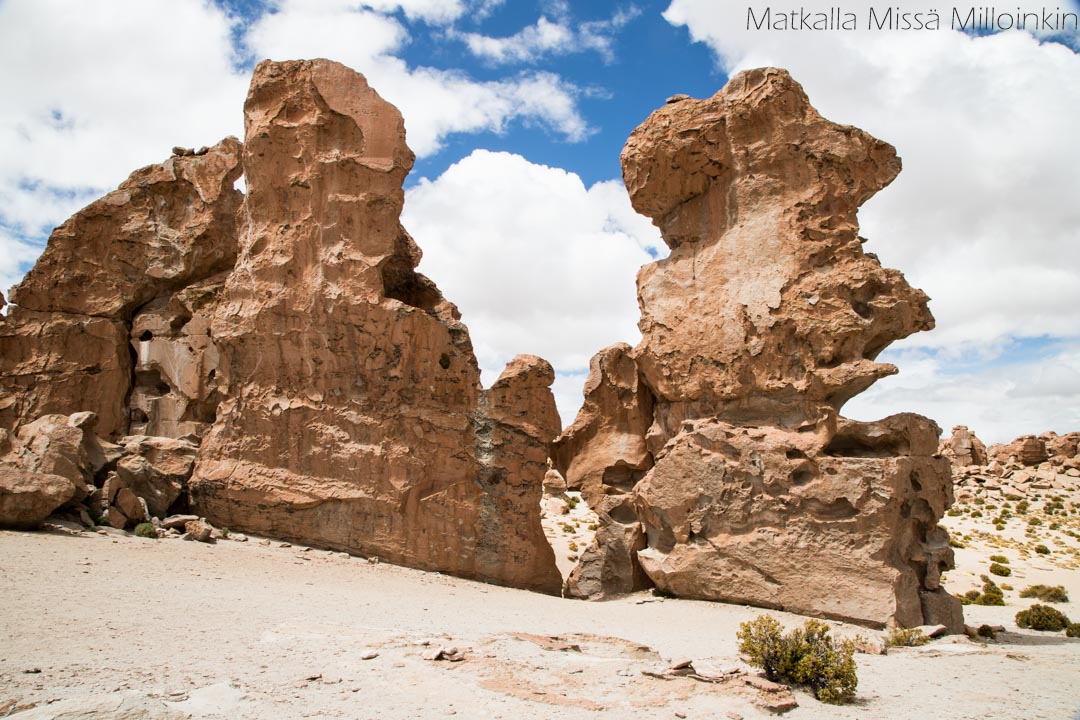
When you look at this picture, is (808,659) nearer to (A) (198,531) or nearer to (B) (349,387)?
(B) (349,387)

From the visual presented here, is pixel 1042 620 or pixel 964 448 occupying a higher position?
pixel 964 448

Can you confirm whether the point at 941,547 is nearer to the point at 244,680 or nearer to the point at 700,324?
the point at 700,324

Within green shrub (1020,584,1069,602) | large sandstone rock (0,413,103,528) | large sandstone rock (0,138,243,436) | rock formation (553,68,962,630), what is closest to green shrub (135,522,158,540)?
large sandstone rock (0,413,103,528)

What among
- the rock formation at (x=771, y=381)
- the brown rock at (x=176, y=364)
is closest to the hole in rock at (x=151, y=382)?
the brown rock at (x=176, y=364)

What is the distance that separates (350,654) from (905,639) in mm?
6068

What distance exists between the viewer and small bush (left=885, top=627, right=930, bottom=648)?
27.7 ft

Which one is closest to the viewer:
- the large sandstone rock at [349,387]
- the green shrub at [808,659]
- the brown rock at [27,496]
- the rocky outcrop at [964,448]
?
the green shrub at [808,659]

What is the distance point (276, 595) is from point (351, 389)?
4300 millimetres

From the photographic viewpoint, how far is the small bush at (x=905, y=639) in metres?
8.44

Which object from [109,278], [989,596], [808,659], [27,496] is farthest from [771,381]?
[109,278]

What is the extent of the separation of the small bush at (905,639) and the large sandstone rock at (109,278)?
1192cm

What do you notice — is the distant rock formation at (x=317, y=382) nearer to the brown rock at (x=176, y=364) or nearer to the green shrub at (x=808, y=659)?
the brown rock at (x=176, y=364)

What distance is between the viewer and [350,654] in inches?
232

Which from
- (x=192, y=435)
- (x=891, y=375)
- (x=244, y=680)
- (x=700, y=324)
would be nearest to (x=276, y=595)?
(x=244, y=680)
